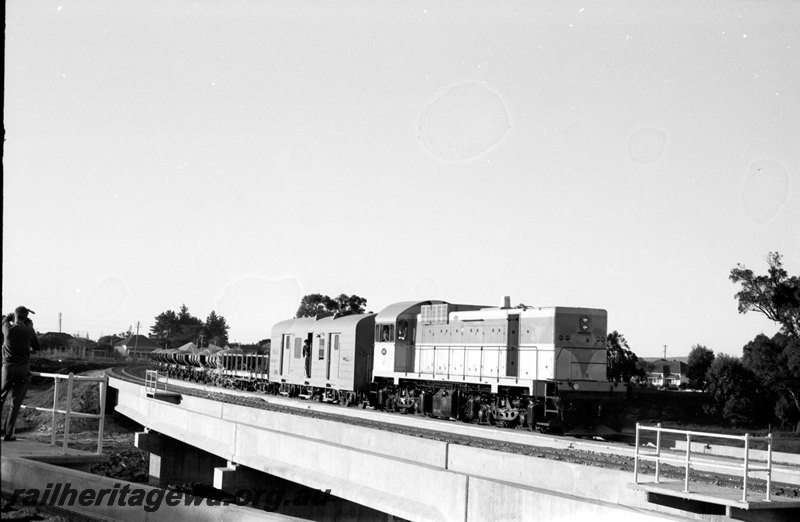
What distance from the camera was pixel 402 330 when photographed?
2975cm

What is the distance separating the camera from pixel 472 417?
26.2m

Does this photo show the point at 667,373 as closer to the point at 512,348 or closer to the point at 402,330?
the point at 402,330

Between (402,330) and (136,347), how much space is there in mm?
119803

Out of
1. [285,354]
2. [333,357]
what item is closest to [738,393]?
[285,354]

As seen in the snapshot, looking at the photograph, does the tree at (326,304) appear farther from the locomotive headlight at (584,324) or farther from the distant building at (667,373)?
the locomotive headlight at (584,324)

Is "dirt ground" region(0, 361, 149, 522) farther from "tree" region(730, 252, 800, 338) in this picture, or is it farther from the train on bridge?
"tree" region(730, 252, 800, 338)

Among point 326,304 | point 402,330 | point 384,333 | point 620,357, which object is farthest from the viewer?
point 326,304

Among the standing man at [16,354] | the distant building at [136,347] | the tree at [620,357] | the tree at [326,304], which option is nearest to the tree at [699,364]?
the tree at [620,357]

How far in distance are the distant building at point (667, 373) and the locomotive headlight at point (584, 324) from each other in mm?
89302

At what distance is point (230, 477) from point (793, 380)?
41855 millimetres

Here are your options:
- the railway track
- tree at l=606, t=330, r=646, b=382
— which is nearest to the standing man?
the railway track

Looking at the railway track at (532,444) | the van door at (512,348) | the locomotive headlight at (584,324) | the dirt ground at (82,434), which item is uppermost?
the locomotive headlight at (584,324)

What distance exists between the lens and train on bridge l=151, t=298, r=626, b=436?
23.0 meters

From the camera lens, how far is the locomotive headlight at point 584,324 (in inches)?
927
